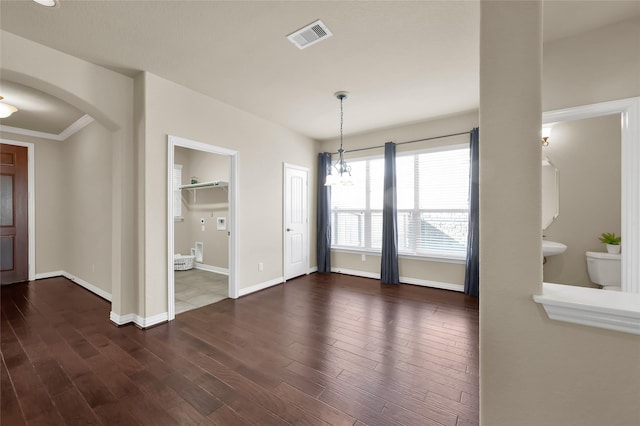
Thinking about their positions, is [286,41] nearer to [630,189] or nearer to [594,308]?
[594,308]

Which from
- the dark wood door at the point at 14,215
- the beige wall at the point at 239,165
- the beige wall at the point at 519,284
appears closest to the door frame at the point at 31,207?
the dark wood door at the point at 14,215

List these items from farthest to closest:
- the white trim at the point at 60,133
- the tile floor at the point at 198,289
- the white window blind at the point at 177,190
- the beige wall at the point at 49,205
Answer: the white window blind at the point at 177,190, the beige wall at the point at 49,205, the white trim at the point at 60,133, the tile floor at the point at 198,289

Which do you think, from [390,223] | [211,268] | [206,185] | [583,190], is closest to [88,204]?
[206,185]

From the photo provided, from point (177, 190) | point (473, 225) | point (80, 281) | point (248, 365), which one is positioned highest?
point (177, 190)

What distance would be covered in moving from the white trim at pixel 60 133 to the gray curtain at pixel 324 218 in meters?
A: 4.03

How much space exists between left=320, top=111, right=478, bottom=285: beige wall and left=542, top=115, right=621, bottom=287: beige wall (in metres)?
1.27

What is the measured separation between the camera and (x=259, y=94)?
3535 mm

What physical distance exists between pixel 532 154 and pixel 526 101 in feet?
0.72

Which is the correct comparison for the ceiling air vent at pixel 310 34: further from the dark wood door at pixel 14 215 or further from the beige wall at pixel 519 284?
the dark wood door at pixel 14 215

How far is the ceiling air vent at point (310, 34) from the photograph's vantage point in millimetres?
2211

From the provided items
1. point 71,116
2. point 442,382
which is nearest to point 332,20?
point 442,382

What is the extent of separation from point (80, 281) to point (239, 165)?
3.63 metres

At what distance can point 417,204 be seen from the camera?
4789 mm

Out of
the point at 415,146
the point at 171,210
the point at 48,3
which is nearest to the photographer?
the point at 48,3
